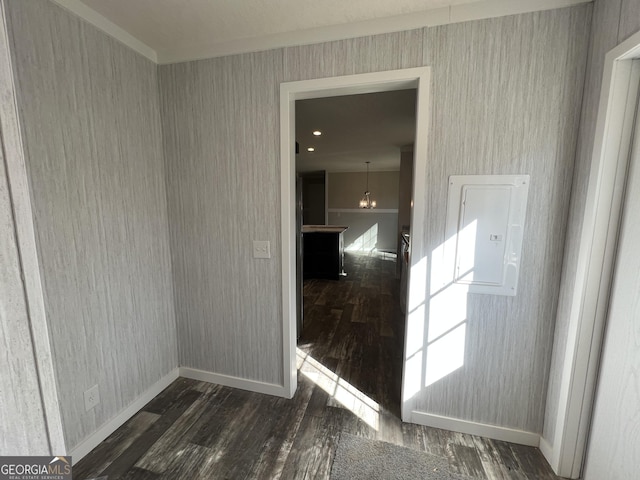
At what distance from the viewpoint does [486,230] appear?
5.19 feet

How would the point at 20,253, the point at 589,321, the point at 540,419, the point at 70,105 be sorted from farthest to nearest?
the point at 540,419 < the point at 70,105 < the point at 589,321 < the point at 20,253

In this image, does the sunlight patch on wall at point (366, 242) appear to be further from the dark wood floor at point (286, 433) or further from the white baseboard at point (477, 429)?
the white baseboard at point (477, 429)

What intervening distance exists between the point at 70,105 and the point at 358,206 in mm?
7902

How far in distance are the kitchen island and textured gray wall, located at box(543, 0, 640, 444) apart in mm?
3729

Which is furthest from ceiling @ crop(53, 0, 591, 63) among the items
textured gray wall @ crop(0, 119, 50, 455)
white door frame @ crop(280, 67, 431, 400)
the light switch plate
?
textured gray wall @ crop(0, 119, 50, 455)

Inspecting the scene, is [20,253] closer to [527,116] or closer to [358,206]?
[527,116]

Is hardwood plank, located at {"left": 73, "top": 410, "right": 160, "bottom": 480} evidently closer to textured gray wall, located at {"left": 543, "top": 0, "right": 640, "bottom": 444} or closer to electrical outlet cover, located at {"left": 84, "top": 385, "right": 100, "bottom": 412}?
electrical outlet cover, located at {"left": 84, "top": 385, "right": 100, "bottom": 412}

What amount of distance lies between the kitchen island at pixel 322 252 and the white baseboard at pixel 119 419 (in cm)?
318

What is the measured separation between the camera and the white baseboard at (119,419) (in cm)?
156

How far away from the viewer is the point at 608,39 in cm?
124

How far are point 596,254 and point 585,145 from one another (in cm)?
55

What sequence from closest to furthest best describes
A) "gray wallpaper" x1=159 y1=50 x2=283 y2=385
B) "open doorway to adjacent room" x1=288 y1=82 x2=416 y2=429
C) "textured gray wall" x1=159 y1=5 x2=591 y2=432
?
"textured gray wall" x1=159 y1=5 x2=591 y2=432 → "gray wallpaper" x1=159 y1=50 x2=283 y2=385 → "open doorway to adjacent room" x1=288 y1=82 x2=416 y2=429

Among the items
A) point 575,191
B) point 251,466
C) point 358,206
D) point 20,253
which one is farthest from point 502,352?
point 358,206

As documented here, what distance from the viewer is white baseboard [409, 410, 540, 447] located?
1657 mm
